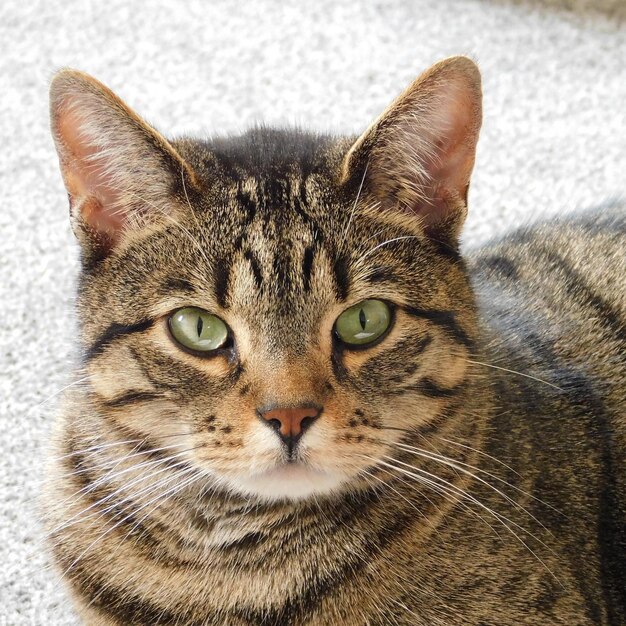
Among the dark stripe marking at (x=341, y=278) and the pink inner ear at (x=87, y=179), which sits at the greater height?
the pink inner ear at (x=87, y=179)

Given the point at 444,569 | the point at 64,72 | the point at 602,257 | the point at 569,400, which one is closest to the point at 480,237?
the point at 602,257

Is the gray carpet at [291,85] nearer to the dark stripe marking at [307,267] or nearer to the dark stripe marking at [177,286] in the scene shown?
the dark stripe marking at [177,286]

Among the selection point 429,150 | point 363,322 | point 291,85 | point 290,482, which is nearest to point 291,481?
point 290,482

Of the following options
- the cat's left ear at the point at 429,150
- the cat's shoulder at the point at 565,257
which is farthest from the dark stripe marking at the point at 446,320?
the cat's shoulder at the point at 565,257

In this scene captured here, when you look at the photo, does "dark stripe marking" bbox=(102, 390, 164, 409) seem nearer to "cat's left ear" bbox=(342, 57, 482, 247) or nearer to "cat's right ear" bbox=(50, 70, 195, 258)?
"cat's right ear" bbox=(50, 70, 195, 258)

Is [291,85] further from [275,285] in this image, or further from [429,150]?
[275,285]

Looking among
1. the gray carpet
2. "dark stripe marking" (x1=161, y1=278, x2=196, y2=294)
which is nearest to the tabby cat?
"dark stripe marking" (x1=161, y1=278, x2=196, y2=294)
